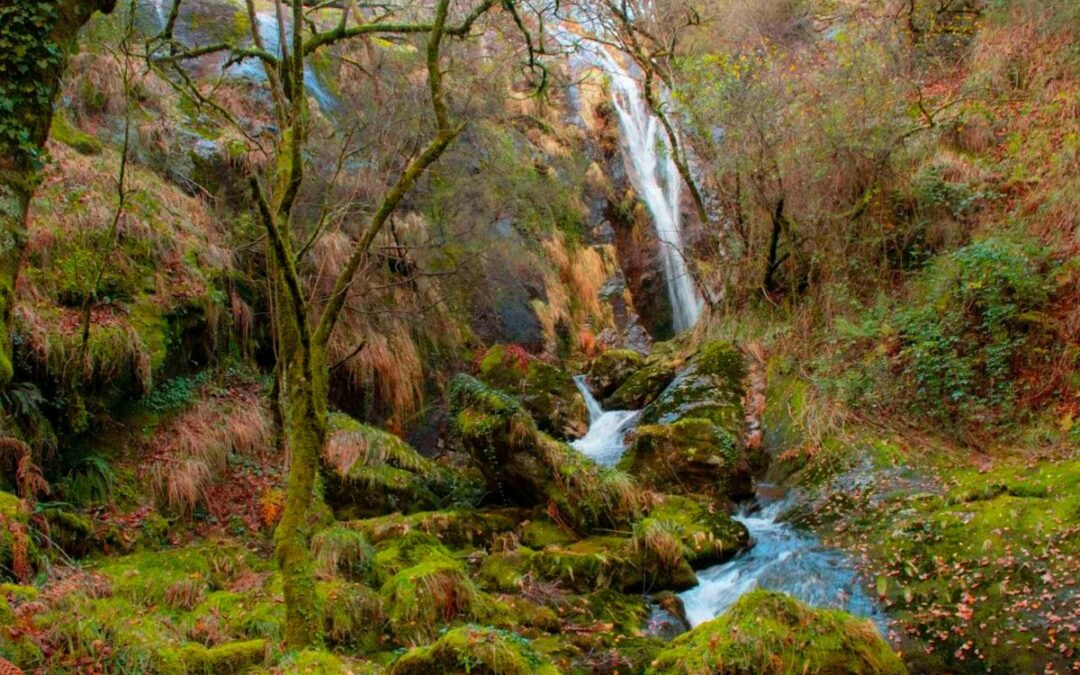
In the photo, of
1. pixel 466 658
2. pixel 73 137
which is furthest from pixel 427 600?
pixel 73 137

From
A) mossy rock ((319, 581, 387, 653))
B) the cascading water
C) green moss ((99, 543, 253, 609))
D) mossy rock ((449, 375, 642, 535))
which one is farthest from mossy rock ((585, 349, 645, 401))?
mossy rock ((319, 581, 387, 653))

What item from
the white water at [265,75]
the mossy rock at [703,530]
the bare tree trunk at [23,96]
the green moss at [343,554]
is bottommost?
the mossy rock at [703,530]

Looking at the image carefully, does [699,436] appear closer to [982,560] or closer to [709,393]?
[709,393]

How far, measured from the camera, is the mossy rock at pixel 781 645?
3725 millimetres

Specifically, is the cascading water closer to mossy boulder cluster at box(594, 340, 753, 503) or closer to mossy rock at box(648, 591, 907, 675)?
mossy boulder cluster at box(594, 340, 753, 503)

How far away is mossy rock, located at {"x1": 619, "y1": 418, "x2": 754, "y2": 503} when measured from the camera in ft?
25.3

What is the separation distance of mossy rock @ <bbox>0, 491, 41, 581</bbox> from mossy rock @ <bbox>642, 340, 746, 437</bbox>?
6.70 metres

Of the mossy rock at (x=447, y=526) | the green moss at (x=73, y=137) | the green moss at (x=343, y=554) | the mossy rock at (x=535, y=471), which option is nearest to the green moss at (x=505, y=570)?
the mossy rock at (x=447, y=526)

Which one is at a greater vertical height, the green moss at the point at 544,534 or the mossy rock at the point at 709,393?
the mossy rock at the point at 709,393

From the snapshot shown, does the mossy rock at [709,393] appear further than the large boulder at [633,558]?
Yes

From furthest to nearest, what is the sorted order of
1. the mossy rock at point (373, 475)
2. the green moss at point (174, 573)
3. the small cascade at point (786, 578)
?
the mossy rock at point (373, 475), the small cascade at point (786, 578), the green moss at point (174, 573)

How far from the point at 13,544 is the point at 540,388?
7045 mm

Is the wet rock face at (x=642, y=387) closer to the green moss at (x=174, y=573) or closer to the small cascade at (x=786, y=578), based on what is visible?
the small cascade at (x=786, y=578)

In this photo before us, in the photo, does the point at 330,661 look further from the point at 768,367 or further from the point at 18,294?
the point at 768,367
